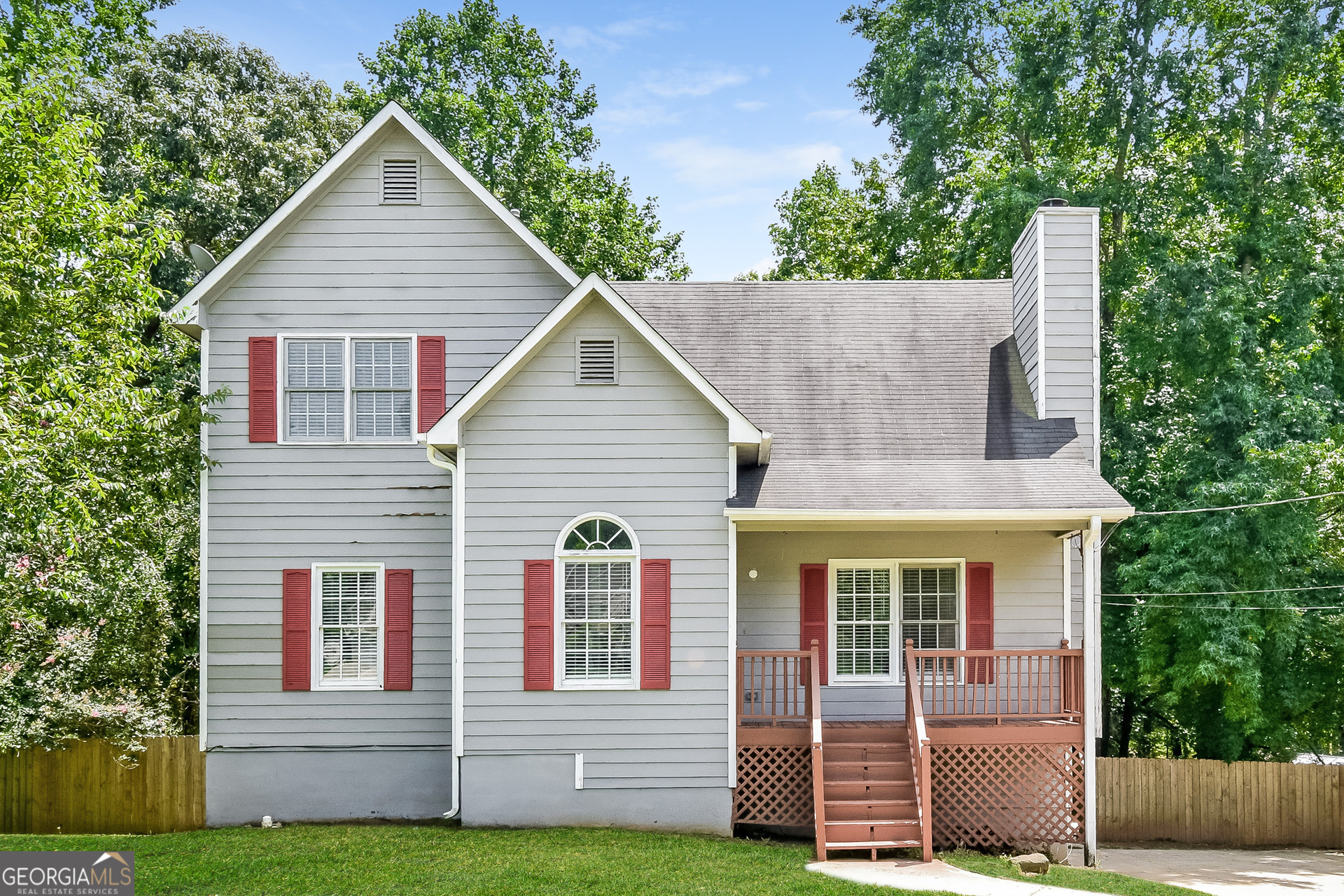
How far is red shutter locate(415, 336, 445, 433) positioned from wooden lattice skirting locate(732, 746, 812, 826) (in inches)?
215

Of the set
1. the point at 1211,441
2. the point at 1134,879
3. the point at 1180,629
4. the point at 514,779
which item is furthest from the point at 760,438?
the point at 1211,441

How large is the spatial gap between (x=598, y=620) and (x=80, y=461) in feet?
18.9

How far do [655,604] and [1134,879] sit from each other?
5657 millimetres

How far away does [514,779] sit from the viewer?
10148 millimetres

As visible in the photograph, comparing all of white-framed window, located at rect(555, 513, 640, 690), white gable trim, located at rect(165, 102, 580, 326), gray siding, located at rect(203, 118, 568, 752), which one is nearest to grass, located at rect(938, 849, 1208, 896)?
white-framed window, located at rect(555, 513, 640, 690)

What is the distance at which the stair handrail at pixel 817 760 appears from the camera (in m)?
9.45

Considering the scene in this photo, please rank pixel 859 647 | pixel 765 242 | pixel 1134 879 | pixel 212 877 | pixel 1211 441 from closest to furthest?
pixel 212 877, pixel 1134 879, pixel 859 647, pixel 1211 441, pixel 765 242

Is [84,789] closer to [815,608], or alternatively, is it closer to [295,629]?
[295,629]

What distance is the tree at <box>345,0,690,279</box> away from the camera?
2381 cm

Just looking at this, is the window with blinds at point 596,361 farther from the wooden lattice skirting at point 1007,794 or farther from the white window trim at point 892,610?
the wooden lattice skirting at point 1007,794

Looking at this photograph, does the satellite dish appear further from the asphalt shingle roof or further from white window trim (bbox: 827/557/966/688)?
white window trim (bbox: 827/557/966/688)

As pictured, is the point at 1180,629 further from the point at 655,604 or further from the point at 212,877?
the point at 212,877

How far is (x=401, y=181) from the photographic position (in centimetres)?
1179

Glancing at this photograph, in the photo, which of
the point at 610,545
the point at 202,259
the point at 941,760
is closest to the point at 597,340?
the point at 610,545
